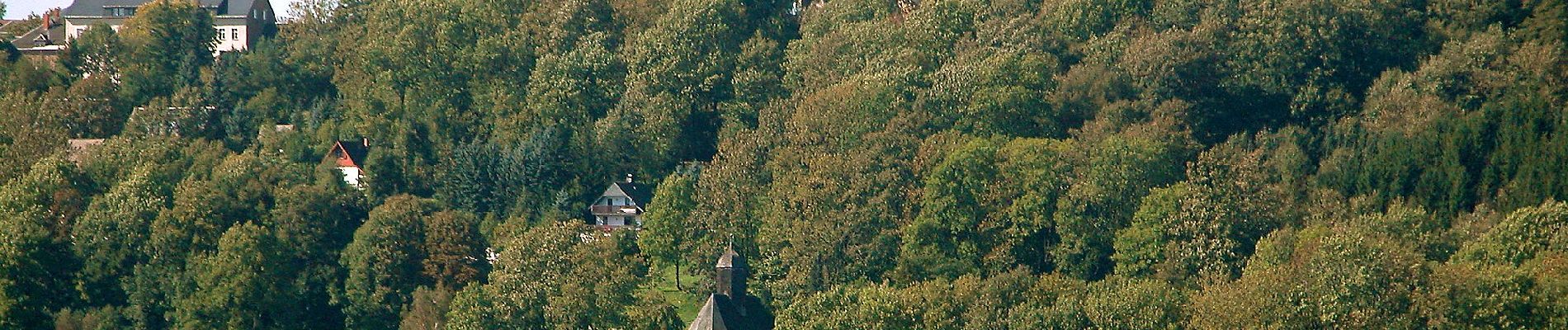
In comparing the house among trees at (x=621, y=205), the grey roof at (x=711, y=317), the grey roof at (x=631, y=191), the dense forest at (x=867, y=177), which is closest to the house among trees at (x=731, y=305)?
the grey roof at (x=711, y=317)

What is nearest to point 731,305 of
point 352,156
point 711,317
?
point 711,317

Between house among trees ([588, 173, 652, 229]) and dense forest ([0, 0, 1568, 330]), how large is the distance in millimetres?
546

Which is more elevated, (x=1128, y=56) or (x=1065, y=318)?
(x=1128, y=56)

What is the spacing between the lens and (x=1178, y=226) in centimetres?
6231

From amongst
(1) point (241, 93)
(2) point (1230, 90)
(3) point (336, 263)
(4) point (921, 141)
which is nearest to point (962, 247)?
(4) point (921, 141)

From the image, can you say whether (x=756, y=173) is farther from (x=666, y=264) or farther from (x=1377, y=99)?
(x=1377, y=99)

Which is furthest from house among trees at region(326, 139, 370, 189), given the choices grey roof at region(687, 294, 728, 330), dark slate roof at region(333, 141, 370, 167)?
grey roof at region(687, 294, 728, 330)

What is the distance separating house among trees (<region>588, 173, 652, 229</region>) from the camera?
78.8 meters

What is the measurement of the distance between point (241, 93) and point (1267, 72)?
35827 millimetres

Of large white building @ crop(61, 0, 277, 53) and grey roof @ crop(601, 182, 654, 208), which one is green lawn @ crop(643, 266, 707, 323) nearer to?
grey roof @ crop(601, 182, 654, 208)

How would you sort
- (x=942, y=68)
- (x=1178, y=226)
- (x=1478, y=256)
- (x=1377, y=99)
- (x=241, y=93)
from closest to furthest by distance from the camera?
1. (x=1478, y=256)
2. (x=1178, y=226)
3. (x=1377, y=99)
4. (x=942, y=68)
5. (x=241, y=93)

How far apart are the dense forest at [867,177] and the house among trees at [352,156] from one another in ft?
1.54

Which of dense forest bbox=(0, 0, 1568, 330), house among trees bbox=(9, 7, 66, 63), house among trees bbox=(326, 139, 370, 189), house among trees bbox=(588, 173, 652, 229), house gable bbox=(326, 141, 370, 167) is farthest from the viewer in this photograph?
house among trees bbox=(9, 7, 66, 63)

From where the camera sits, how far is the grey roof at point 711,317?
64.7 meters
